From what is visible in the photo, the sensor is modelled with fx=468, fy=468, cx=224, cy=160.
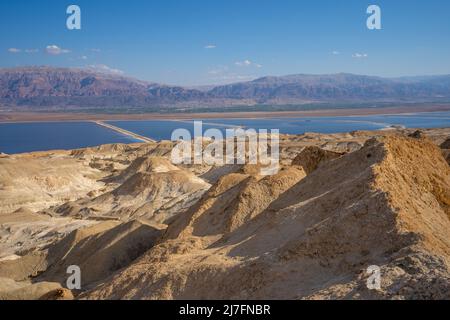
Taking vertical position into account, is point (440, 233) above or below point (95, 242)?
above

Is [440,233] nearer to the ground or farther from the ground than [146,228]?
farther from the ground

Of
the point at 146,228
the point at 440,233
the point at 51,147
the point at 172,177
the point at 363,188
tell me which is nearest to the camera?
the point at 440,233

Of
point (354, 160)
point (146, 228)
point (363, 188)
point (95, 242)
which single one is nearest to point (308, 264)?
point (363, 188)

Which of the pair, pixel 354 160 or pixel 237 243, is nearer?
pixel 237 243
